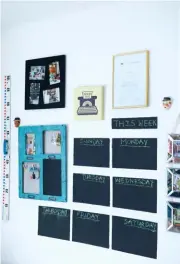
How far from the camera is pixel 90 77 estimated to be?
63.3 inches

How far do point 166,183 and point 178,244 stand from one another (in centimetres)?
29

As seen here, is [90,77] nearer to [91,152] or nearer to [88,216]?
[91,152]

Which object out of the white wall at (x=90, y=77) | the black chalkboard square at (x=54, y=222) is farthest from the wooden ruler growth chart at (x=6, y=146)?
the black chalkboard square at (x=54, y=222)

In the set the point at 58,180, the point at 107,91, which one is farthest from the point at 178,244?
the point at 107,91

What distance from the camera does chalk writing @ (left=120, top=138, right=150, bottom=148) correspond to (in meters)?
1.45

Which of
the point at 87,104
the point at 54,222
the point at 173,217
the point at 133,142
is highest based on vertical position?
the point at 87,104

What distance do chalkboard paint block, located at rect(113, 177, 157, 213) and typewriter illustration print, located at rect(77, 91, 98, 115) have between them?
0.40 metres

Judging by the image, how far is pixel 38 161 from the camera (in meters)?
1.75

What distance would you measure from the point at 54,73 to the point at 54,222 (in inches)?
35.7

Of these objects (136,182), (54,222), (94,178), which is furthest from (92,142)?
(54,222)

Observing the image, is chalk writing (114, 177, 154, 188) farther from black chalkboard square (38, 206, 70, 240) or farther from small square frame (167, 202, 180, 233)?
black chalkboard square (38, 206, 70, 240)

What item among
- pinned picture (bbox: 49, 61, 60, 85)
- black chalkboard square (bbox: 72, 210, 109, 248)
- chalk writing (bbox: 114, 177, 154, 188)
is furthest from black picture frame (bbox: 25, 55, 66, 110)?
Answer: black chalkboard square (bbox: 72, 210, 109, 248)

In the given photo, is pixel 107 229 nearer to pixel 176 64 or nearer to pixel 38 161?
pixel 38 161

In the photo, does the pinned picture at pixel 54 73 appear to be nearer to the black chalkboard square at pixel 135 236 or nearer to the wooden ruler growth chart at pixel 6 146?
the wooden ruler growth chart at pixel 6 146
